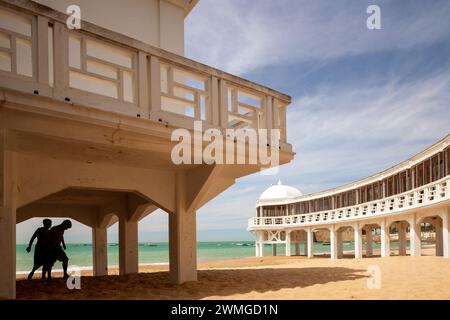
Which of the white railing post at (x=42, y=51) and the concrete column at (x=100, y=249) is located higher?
the white railing post at (x=42, y=51)

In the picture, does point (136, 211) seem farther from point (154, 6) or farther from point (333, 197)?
point (333, 197)

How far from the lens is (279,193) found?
142ft

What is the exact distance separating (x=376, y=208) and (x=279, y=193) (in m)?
16.8

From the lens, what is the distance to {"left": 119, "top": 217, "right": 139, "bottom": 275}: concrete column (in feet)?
43.2

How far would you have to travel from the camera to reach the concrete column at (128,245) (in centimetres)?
1317

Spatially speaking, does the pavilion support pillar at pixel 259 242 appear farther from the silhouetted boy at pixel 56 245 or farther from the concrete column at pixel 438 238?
the silhouetted boy at pixel 56 245

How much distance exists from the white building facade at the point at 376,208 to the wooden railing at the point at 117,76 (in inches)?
550

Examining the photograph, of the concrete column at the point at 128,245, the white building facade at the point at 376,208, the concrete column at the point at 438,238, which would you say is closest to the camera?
the concrete column at the point at 128,245

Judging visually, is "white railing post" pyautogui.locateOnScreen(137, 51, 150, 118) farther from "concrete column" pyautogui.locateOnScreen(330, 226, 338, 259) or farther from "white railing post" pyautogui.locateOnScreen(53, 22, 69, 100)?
"concrete column" pyautogui.locateOnScreen(330, 226, 338, 259)

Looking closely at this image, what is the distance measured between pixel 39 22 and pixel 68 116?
1.46 m

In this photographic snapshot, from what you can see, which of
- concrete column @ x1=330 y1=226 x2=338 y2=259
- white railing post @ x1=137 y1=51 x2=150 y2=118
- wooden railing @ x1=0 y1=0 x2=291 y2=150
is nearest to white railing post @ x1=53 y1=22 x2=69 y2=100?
wooden railing @ x1=0 y1=0 x2=291 y2=150

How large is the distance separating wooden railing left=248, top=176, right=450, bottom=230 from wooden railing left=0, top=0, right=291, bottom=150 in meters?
13.9

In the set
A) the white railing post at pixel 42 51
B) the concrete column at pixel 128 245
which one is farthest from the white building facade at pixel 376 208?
the white railing post at pixel 42 51
